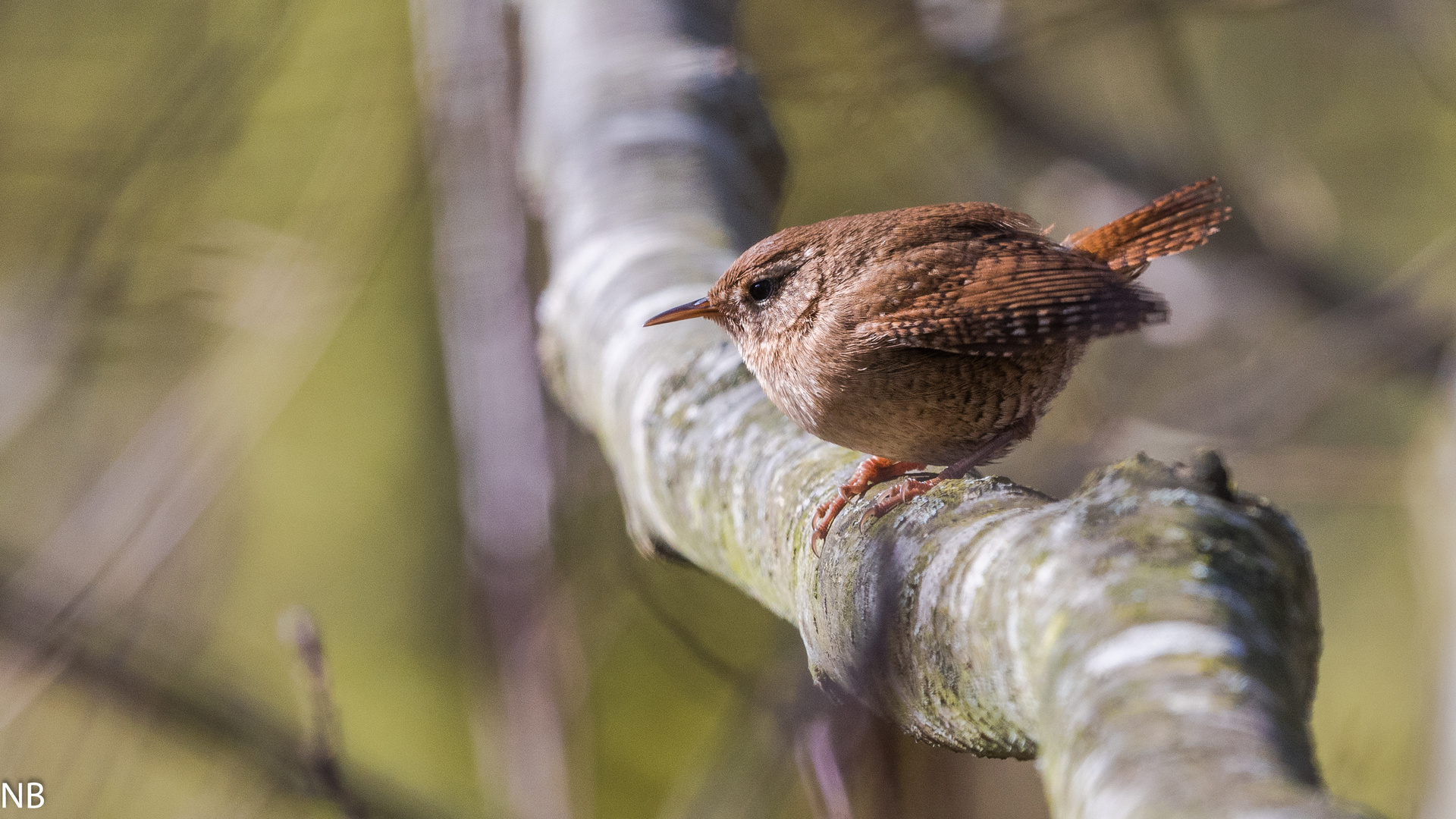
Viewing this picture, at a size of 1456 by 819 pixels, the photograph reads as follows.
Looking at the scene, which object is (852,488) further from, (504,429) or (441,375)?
(441,375)

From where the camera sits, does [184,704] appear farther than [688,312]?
Yes

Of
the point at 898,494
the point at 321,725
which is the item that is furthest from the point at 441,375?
the point at 898,494

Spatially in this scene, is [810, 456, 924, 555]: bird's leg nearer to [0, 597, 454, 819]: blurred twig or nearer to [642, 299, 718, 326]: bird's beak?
[642, 299, 718, 326]: bird's beak

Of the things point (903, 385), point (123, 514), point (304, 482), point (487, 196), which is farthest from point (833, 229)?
point (304, 482)

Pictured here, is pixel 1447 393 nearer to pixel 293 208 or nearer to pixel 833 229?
pixel 833 229

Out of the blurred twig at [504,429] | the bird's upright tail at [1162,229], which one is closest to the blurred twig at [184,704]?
the blurred twig at [504,429]

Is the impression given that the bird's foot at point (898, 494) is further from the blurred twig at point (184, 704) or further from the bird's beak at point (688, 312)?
the blurred twig at point (184, 704)
